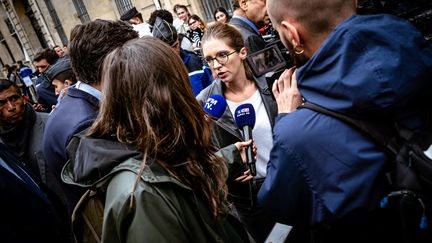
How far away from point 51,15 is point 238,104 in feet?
58.3

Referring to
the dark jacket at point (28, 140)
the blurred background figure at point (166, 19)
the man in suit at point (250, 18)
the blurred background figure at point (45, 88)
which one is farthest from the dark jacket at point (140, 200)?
the blurred background figure at point (45, 88)

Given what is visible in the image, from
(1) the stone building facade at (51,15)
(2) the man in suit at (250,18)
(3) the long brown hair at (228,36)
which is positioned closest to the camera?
(3) the long brown hair at (228,36)

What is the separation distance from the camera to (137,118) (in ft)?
3.91

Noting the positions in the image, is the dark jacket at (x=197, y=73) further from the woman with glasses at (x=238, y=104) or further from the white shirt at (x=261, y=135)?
the white shirt at (x=261, y=135)

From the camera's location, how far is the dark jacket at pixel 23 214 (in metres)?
1.61

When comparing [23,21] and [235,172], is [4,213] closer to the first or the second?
[235,172]

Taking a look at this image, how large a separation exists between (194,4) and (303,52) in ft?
29.2

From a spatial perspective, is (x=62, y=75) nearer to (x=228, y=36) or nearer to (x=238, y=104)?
(x=228, y=36)

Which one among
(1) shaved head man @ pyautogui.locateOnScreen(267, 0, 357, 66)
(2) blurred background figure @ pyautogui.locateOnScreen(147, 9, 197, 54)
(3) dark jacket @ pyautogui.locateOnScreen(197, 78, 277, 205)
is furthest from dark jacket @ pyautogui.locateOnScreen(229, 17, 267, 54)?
(1) shaved head man @ pyautogui.locateOnScreen(267, 0, 357, 66)

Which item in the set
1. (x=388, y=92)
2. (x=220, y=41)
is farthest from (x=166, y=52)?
(x=220, y=41)

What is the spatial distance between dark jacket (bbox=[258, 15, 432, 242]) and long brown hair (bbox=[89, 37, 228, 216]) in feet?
1.18

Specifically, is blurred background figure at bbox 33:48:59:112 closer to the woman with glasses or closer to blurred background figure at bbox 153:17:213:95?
blurred background figure at bbox 153:17:213:95

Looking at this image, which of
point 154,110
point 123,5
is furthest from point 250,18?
point 123,5

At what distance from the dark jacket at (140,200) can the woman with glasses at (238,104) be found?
2.54ft
